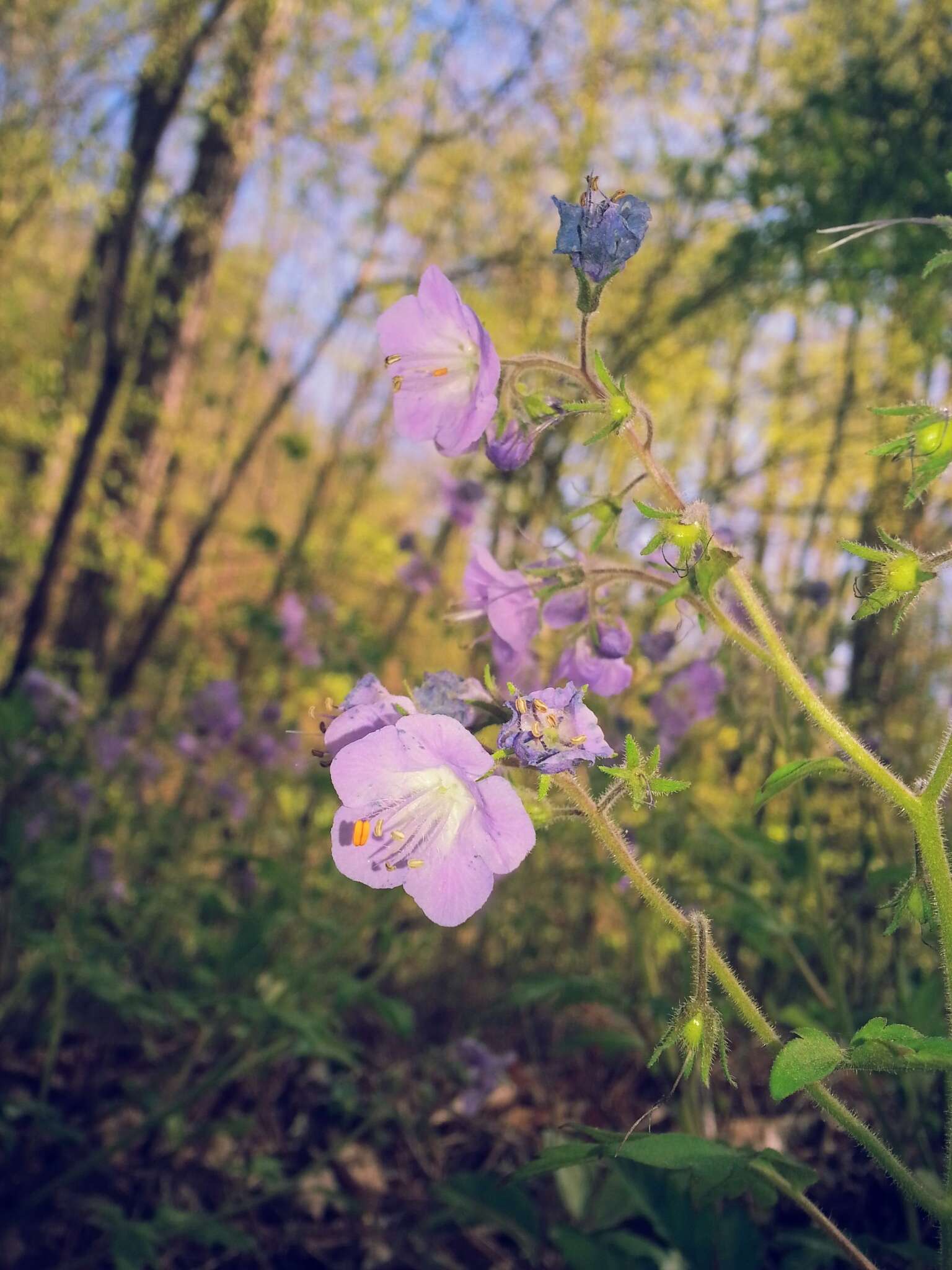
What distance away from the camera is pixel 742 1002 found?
41.6 inches

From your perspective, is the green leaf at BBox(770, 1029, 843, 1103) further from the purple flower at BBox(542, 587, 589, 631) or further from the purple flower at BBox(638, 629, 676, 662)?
the purple flower at BBox(638, 629, 676, 662)

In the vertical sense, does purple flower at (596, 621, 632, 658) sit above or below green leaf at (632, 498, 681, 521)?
below

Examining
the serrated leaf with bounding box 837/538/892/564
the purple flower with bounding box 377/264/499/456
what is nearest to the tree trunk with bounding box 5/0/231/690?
the purple flower with bounding box 377/264/499/456

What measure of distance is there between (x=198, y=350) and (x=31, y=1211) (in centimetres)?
568

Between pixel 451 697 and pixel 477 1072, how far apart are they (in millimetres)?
1728

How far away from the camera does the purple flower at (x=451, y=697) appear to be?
1.15 metres

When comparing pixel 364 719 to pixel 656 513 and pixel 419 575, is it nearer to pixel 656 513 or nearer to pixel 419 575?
pixel 656 513

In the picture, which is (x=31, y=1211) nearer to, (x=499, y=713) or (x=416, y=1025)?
(x=416, y=1025)

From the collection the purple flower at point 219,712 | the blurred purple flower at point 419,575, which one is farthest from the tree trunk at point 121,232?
the blurred purple flower at point 419,575

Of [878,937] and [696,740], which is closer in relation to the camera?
[878,937]

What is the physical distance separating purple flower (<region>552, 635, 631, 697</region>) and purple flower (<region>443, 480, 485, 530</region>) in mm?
1938

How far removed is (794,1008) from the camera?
83.7 inches

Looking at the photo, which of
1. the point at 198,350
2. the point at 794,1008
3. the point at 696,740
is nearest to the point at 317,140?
the point at 198,350

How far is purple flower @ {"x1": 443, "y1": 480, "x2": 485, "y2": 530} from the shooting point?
3.34m
